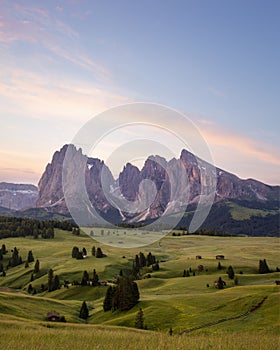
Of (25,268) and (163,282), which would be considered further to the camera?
(25,268)

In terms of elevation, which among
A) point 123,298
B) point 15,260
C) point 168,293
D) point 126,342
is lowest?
point 15,260

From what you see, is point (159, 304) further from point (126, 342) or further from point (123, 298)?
point (126, 342)

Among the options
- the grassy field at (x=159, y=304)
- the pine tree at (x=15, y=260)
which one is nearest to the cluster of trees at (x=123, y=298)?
the grassy field at (x=159, y=304)

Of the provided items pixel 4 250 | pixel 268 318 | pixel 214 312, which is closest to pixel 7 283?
pixel 4 250

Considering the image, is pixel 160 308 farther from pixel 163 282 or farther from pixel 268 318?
pixel 163 282

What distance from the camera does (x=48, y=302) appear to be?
277 feet

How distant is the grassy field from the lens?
893 inches

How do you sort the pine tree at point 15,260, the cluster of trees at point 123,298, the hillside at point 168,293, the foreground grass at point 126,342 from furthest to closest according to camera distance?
1. the pine tree at point 15,260
2. the cluster of trees at point 123,298
3. the hillside at point 168,293
4. the foreground grass at point 126,342

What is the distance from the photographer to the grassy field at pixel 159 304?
22.7 meters

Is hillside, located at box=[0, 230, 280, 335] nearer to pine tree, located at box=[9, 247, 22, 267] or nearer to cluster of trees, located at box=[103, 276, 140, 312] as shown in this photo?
cluster of trees, located at box=[103, 276, 140, 312]

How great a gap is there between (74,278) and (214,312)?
310 feet

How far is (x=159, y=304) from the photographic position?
69688 mm

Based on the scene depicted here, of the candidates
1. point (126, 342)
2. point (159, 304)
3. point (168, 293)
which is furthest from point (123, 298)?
point (126, 342)

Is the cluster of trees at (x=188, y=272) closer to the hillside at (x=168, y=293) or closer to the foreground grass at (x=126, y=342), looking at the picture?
the hillside at (x=168, y=293)
